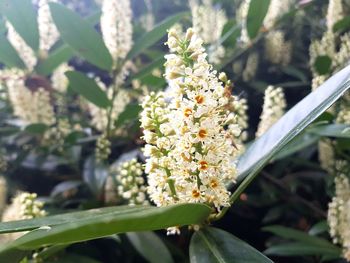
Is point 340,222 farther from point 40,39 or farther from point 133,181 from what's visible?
point 40,39

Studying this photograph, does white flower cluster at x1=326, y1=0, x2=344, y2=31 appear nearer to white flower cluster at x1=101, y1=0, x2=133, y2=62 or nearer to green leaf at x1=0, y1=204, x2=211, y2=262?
white flower cluster at x1=101, y1=0, x2=133, y2=62

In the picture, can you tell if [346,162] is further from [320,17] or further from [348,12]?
[320,17]

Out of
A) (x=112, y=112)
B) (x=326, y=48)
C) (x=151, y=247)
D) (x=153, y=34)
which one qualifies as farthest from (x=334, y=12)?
(x=151, y=247)

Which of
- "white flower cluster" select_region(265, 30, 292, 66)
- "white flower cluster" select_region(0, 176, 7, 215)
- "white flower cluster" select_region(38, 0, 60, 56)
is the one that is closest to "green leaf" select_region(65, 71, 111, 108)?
"white flower cluster" select_region(38, 0, 60, 56)

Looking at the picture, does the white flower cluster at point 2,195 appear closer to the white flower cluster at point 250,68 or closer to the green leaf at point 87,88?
the green leaf at point 87,88

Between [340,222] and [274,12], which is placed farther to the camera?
[274,12]

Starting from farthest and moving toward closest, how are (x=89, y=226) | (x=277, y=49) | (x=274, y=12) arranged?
(x=277, y=49), (x=274, y=12), (x=89, y=226)
